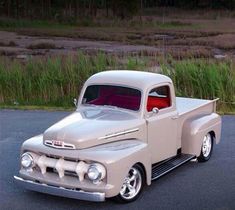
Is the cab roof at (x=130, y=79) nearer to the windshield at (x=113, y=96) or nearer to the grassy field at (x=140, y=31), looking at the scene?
the windshield at (x=113, y=96)

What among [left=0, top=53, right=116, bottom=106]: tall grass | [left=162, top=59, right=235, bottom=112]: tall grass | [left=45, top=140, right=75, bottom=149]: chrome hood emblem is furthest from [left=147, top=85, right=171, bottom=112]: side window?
[left=0, top=53, right=116, bottom=106]: tall grass

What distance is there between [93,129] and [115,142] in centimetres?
32

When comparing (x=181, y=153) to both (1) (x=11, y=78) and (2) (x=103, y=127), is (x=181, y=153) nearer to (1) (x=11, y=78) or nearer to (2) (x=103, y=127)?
(2) (x=103, y=127)

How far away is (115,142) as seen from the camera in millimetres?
6375

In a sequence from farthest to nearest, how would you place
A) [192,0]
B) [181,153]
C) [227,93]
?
[192,0], [227,93], [181,153]

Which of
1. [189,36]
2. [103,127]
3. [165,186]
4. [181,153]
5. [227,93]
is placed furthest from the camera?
[189,36]

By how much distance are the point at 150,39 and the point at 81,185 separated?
1177 inches

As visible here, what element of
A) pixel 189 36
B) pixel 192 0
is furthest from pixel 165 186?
pixel 192 0

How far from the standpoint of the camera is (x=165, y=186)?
22.5 feet

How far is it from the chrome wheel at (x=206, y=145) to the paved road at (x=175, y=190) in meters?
0.14

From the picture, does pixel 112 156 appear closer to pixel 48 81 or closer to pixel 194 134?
pixel 194 134

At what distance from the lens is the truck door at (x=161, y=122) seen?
682 centimetres

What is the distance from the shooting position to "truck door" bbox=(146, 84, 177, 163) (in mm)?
6824

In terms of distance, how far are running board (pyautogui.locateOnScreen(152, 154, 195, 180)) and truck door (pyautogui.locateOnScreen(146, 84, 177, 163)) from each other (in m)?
0.10
